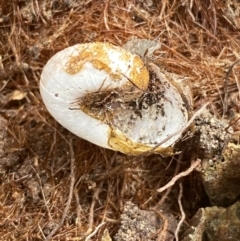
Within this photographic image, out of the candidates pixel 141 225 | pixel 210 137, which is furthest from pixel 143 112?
pixel 141 225

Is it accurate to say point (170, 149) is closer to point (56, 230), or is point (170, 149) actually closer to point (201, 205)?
point (201, 205)

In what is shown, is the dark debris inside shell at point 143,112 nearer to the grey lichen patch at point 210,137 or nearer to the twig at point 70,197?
the grey lichen patch at point 210,137

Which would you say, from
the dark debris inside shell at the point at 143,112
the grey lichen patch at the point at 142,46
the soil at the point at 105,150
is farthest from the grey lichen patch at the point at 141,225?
the grey lichen patch at the point at 142,46

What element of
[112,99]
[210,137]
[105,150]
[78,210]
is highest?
[112,99]

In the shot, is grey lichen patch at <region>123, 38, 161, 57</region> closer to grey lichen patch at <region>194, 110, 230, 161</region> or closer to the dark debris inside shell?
the dark debris inside shell

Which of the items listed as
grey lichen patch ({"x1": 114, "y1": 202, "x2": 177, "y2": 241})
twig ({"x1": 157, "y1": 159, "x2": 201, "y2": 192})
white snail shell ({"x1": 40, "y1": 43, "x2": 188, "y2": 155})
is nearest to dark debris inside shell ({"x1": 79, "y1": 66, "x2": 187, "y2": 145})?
white snail shell ({"x1": 40, "y1": 43, "x2": 188, "y2": 155})

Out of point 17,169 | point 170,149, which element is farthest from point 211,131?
point 17,169

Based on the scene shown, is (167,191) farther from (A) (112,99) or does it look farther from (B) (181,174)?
(A) (112,99)
